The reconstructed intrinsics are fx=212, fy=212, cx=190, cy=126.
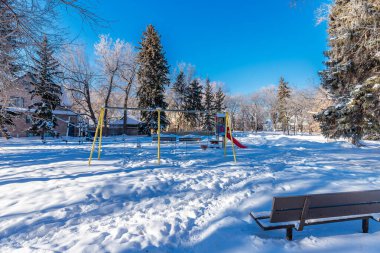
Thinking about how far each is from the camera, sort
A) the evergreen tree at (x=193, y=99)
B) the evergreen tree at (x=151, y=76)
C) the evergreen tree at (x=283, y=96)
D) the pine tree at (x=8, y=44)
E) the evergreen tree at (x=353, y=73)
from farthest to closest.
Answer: the evergreen tree at (x=283, y=96), the evergreen tree at (x=193, y=99), the evergreen tree at (x=151, y=76), the evergreen tree at (x=353, y=73), the pine tree at (x=8, y=44)

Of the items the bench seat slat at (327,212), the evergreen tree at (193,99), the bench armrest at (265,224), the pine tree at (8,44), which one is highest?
the evergreen tree at (193,99)

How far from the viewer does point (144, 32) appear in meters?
29.2

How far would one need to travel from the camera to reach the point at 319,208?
2.87 meters

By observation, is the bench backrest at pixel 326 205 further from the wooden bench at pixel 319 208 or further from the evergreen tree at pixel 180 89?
the evergreen tree at pixel 180 89

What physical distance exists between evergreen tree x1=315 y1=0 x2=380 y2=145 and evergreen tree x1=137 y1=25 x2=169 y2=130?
62.0 ft

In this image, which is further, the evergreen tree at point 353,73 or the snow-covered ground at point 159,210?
the evergreen tree at point 353,73

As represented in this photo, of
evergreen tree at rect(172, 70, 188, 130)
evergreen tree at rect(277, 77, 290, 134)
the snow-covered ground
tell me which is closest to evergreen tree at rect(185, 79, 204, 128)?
evergreen tree at rect(172, 70, 188, 130)

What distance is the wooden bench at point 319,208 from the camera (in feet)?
9.04

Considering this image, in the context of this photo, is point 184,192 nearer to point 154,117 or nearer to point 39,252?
point 39,252

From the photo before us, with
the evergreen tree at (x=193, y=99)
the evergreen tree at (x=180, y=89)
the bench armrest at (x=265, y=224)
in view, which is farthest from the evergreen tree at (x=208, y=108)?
the bench armrest at (x=265, y=224)

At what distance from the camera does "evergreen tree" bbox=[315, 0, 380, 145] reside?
7.83 metres

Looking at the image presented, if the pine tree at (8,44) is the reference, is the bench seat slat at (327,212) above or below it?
below

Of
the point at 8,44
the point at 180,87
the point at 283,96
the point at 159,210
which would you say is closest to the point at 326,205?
the point at 159,210

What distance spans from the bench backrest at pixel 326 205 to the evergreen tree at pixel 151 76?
25.6m
